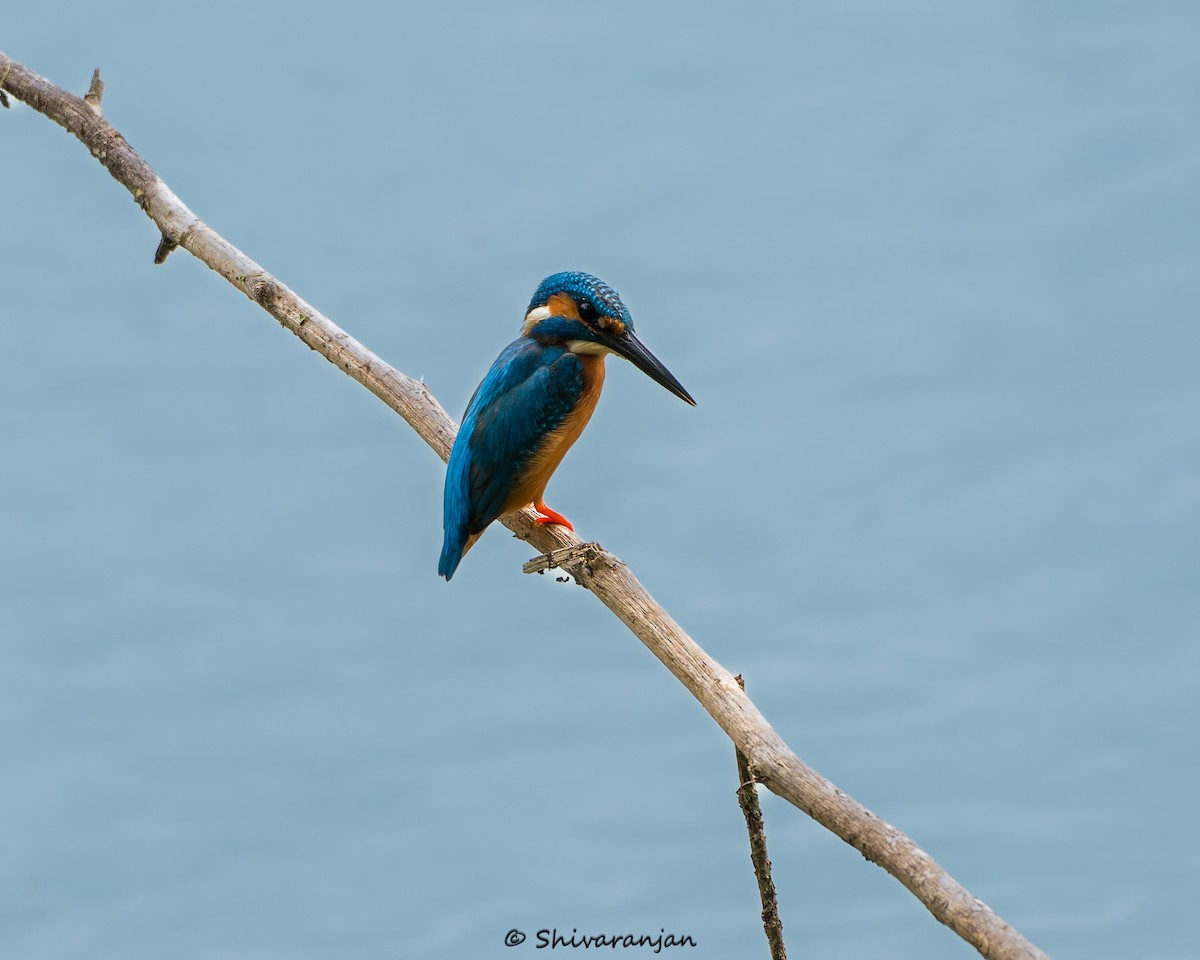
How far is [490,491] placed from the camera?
131 inches

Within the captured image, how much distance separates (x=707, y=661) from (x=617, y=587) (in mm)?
276

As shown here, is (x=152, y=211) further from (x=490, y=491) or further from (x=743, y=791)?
(x=743, y=791)

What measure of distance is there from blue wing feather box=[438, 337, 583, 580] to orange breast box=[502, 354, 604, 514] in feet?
0.07

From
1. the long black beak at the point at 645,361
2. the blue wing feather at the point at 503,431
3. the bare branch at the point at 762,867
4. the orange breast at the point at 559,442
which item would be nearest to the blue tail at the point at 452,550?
the blue wing feather at the point at 503,431

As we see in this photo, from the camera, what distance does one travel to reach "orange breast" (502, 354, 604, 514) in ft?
11.1

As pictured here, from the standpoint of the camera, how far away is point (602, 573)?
292cm

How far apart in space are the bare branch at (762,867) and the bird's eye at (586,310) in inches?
48.3

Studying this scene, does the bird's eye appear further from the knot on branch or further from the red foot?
the knot on branch

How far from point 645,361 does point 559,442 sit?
0.32 metres

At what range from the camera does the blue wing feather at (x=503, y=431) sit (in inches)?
131

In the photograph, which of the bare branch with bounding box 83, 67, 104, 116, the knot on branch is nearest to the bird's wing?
the knot on branch

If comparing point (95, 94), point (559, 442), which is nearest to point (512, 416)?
point (559, 442)

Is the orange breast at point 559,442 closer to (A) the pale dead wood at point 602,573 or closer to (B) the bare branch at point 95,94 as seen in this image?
(A) the pale dead wood at point 602,573

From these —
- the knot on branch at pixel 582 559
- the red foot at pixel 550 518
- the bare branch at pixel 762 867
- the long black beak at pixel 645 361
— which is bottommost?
the bare branch at pixel 762 867
